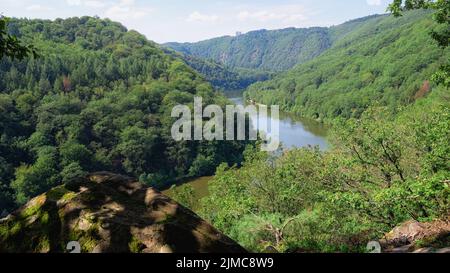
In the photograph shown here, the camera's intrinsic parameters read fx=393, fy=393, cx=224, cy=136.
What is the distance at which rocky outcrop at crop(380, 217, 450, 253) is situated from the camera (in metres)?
9.81

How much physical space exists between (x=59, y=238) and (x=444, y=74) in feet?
34.6

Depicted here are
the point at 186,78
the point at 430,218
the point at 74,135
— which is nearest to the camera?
the point at 430,218

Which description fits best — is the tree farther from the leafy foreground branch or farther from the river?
the river

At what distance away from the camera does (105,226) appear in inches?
234

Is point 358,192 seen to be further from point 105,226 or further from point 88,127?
point 88,127

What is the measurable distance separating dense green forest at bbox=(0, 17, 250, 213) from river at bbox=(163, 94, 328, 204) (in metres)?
9.97

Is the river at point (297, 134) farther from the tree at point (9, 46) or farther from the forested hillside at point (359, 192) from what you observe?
the tree at point (9, 46)

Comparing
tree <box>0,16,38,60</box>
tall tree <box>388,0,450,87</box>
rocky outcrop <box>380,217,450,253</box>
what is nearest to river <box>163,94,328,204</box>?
rocky outcrop <box>380,217,450,253</box>

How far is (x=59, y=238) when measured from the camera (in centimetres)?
590

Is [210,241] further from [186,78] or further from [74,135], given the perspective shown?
[186,78]

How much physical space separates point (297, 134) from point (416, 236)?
103 meters

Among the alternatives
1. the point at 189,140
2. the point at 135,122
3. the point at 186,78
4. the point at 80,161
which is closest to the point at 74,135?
the point at 80,161

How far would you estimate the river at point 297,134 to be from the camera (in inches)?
3205
